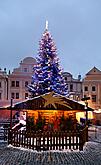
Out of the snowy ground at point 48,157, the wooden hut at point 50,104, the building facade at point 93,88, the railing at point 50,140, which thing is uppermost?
the building facade at point 93,88

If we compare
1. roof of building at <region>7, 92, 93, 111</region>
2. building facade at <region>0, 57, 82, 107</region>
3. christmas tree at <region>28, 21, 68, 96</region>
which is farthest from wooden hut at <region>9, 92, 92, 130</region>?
building facade at <region>0, 57, 82, 107</region>

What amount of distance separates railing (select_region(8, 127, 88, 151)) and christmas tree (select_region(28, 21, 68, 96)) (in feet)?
32.6

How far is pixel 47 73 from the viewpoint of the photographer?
1025 inches

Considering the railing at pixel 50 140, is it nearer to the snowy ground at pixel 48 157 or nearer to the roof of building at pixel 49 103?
the snowy ground at pixel 48 157

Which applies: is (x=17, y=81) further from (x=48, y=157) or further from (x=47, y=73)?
(x=48, y=157)

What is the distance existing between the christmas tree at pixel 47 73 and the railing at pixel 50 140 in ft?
32.6

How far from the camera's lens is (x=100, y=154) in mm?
13844

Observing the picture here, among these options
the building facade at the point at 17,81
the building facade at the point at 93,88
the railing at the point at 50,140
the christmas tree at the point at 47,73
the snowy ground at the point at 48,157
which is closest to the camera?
the snowy ground at the point at 48,157

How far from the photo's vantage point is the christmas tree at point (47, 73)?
84.4 ft

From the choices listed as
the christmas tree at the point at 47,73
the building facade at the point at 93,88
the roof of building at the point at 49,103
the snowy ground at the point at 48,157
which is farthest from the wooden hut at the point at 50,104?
the building facade at the point at 93,88

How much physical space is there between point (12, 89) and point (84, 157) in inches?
1497

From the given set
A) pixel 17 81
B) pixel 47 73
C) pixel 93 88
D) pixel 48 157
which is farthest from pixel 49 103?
pixel 93 88

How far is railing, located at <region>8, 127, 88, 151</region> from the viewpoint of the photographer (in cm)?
1466

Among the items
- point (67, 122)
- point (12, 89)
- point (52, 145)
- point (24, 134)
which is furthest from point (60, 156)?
point (12, 89)
